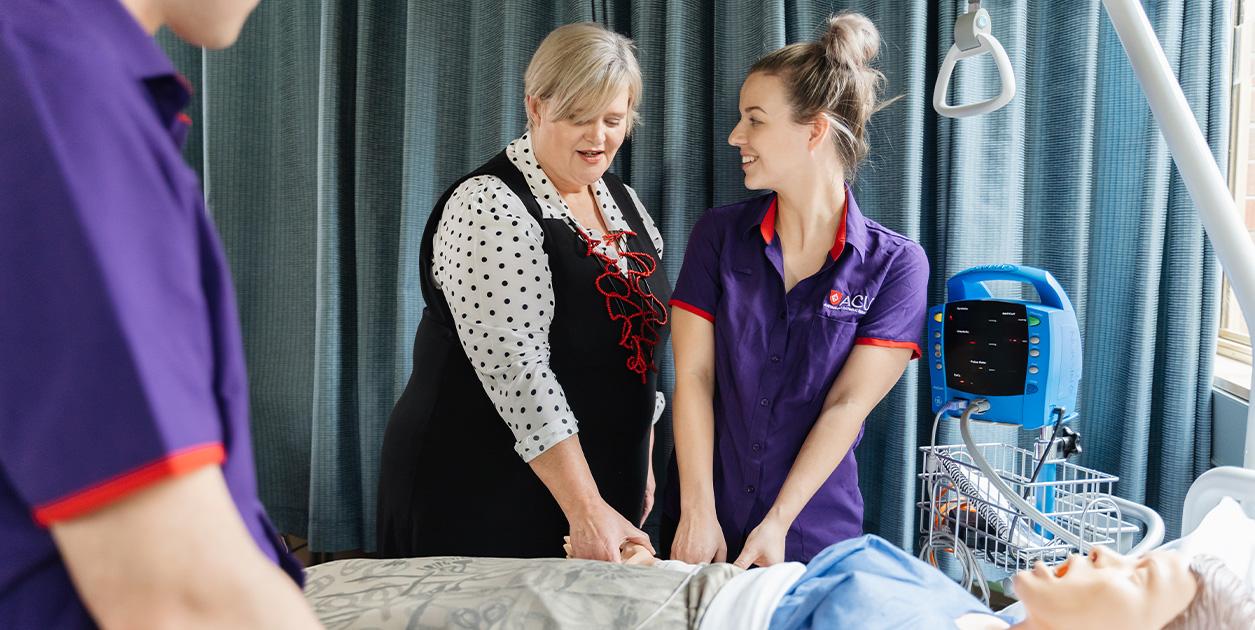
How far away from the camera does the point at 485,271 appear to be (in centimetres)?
147

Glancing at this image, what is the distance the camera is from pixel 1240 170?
204 cm

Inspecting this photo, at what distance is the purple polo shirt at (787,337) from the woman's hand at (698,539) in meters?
0.07

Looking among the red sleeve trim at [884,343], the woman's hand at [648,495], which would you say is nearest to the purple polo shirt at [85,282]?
the red sleeve trim at [884,343]

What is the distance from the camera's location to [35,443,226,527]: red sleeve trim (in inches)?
16.1

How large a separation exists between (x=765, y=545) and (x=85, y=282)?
1248 millimetres

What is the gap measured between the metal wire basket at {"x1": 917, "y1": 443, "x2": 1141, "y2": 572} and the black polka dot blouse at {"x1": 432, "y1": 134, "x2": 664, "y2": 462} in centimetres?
72

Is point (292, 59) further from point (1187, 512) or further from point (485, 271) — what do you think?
point (1187, 512)

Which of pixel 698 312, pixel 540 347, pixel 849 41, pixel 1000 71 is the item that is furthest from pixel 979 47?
pixel 540 347

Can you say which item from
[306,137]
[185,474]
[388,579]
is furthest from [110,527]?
[306,137]

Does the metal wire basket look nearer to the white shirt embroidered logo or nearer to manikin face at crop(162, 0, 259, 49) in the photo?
the white shirt embroidered logo

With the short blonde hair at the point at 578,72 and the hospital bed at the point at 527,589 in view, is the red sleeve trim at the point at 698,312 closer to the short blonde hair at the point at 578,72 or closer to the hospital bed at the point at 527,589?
the short blonde hair at the point at 578,72

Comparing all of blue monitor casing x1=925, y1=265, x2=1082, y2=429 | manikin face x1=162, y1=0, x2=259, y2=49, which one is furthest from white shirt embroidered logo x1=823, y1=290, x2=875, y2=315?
manikin face x1=162, y1=0, x2=259, y2=49

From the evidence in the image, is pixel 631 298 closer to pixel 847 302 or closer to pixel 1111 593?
pixel 847 302

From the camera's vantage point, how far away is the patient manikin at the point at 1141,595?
1056 mm
